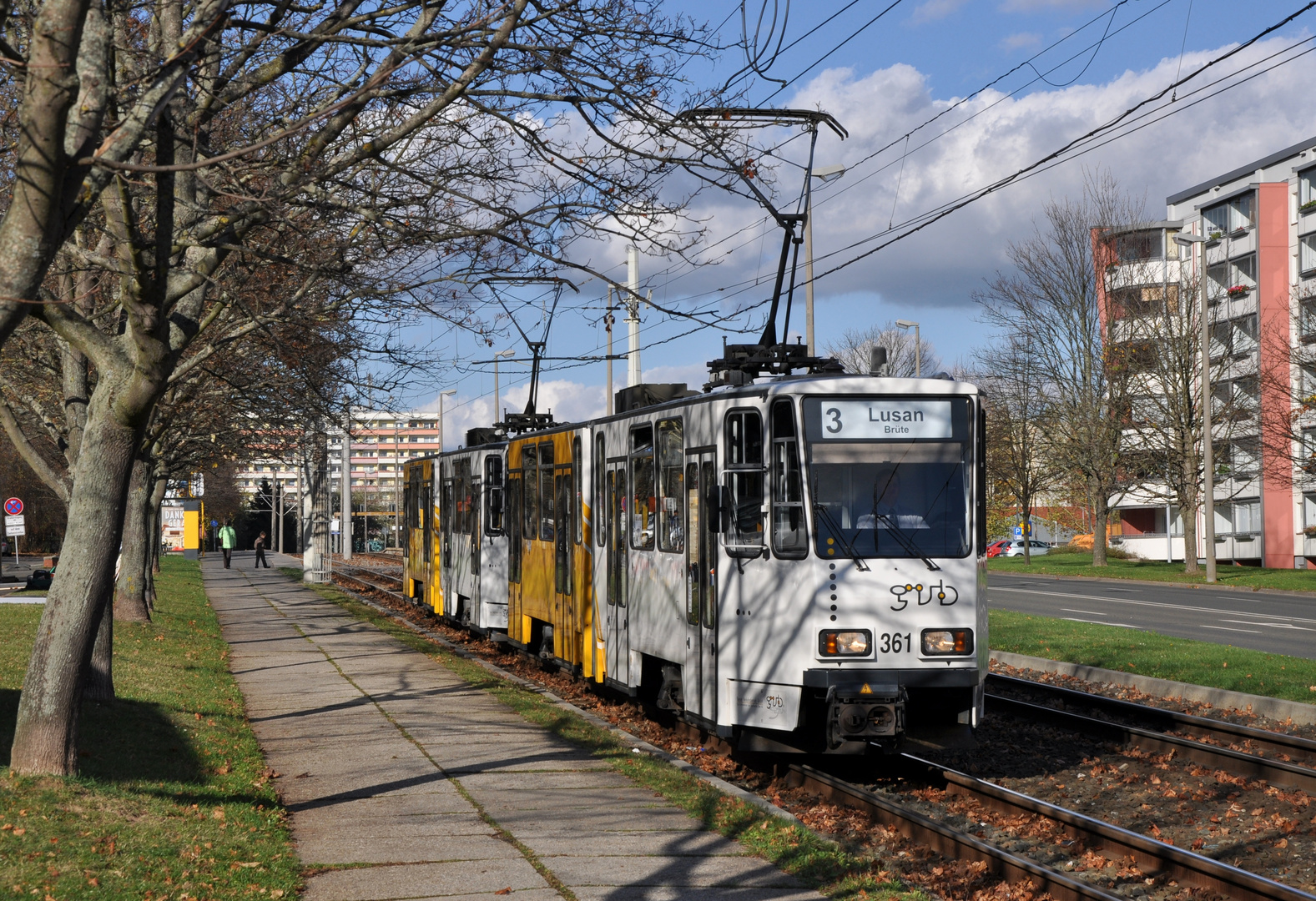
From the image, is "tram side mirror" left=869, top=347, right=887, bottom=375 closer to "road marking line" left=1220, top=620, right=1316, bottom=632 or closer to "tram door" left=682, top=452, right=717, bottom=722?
"tram door" left=682, top=452, right=717, bottom=722

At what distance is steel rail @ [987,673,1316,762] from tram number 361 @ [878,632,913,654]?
3.74 m

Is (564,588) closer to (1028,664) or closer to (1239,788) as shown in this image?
(1028,664)

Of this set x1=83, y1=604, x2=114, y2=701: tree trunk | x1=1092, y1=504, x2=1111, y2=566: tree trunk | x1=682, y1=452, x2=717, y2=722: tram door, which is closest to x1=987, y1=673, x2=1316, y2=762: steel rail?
x1=682, y1=452, x2=717, y2=722: tram door

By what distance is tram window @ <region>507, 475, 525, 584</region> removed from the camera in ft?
62.2

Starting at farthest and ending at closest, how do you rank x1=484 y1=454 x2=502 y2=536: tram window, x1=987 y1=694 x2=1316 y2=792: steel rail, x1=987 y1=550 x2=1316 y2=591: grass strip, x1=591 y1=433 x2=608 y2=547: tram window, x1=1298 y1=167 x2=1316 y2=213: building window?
x1=1298 y1=167 x2=1316 y2=213: building window → x1=987 y1=550 x2=1316 y2=591: grass strip → x1=484 y1=454 x2=502 y2=536: tram window → x1=591 y1=433 x2=608 y2=547: tram window → x1=987 y1=694 x2=1316 y2=792: steel rail

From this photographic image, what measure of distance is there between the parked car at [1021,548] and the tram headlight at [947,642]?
6412 centimetres

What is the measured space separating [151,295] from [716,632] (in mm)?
4828

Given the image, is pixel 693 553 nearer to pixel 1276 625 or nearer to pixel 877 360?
pixel 877 360

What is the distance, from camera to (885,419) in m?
10.4

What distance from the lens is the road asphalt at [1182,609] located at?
2166 cm

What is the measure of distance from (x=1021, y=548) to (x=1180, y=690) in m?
63.2

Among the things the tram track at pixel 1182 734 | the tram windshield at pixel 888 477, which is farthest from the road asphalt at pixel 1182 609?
the tram windshield at pixel 888 477

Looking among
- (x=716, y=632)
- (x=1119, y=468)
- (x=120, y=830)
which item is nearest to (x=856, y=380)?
(x=716, y=632)

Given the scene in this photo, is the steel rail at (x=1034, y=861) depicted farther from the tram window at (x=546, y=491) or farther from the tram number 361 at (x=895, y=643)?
the tram window at (x=546, y=491)
